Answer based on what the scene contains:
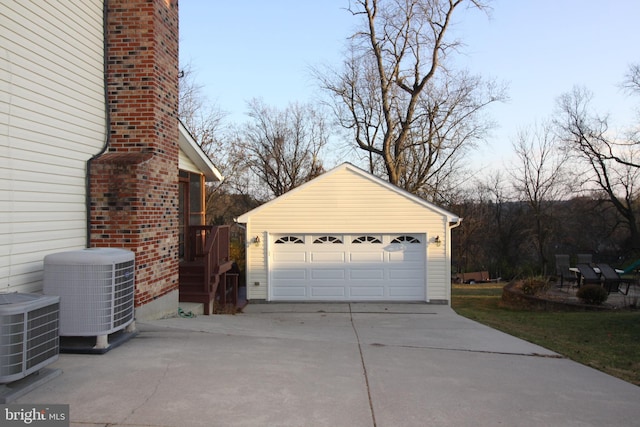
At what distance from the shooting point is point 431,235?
15961mm

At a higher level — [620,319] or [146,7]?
[146,7]

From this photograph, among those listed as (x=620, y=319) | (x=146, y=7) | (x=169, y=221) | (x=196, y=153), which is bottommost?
(x=620, y=319)

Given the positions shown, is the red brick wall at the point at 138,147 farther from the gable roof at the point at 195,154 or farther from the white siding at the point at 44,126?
the gable roof at the point at 195,154

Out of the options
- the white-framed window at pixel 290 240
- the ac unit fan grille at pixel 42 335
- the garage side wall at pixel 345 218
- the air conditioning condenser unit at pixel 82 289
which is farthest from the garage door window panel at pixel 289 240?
the ac unit fan grille at pixel 42 335

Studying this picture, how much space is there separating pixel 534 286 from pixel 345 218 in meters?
7.75

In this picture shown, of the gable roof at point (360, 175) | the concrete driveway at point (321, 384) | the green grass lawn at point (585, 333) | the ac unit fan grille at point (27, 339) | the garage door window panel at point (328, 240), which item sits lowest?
the green grass lawn at point (585, 333)

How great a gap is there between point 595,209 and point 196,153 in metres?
28.9

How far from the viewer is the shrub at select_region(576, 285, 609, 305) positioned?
16.3m

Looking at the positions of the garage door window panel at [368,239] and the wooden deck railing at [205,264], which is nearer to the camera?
the wooden deck railing at [205,264]

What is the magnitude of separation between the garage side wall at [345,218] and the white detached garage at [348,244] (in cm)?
3

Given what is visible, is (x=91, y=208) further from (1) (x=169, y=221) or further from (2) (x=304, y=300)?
(2) (x=304, y=300)

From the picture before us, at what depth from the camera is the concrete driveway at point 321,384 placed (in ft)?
14.3

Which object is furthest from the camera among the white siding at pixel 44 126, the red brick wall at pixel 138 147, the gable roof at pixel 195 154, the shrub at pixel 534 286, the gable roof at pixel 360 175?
the shrub at pixel 534 286

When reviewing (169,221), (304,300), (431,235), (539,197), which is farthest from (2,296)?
(539,197)
